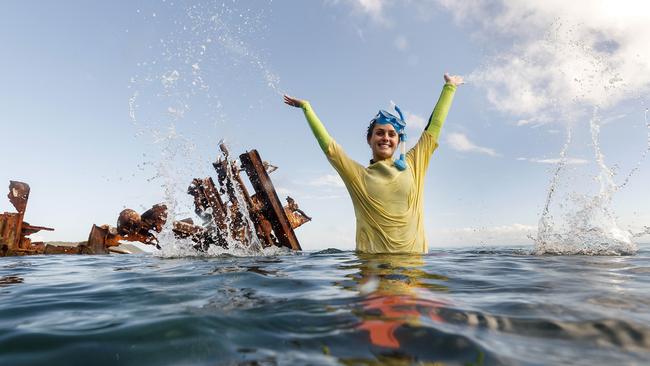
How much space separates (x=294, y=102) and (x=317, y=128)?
0.62 m

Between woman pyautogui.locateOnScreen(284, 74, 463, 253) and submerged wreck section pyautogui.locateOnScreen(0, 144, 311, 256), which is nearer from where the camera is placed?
woman pyautogui.locateOnScreen(284, 74, 463, 253)

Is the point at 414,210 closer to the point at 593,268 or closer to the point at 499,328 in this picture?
the point at 593,268

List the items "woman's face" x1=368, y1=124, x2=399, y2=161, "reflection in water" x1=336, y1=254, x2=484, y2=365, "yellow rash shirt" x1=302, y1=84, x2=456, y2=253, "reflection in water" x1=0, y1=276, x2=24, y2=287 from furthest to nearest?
"woman's face" x1=368, y1=124, x2=399, y2=161
"yellow rash shirt" x1=302, y1=84, x2=456, y2=253
"reflection in water" x1=0, y1=276, x2=24, y2=287
"reflection in water" x1=336, y1=254, x2=484, y2=365

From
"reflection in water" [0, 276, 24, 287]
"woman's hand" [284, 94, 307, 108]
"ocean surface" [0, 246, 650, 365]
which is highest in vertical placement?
"woman's hand" [284, 94, 307, 108]

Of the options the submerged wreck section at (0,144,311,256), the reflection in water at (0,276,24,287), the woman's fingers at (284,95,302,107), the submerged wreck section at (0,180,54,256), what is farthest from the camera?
the submerged wreck section at (0,180,54,256)

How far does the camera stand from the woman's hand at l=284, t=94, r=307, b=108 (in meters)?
5.93

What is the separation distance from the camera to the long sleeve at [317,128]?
18.5 feet

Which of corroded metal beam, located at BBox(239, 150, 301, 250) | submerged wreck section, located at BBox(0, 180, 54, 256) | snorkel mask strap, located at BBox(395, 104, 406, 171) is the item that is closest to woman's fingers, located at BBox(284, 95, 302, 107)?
snorkel mask strap, located at BBox(395, 104, 406, 171)

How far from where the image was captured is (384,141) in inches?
228

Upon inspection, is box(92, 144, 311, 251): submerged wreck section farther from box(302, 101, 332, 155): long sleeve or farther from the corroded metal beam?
box(302, 101, 332, 155): long sleeve

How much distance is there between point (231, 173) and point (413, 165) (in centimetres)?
513

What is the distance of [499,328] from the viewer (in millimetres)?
2355

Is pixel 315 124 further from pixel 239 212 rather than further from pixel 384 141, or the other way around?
pixel 239 212

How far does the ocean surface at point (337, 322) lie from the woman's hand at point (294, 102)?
9.22 feet
